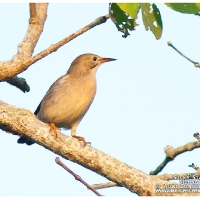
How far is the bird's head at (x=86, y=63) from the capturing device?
7.27 m

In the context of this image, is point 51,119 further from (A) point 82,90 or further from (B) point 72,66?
(B) point 72,66

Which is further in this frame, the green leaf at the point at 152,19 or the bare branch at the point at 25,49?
the bare branch at the point at 25,49

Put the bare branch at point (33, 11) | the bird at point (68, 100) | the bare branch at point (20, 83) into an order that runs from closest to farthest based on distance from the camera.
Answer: the bare branch at point (33, 11) < the bare branch at point (20, 83) < the bird at point (68, 100)

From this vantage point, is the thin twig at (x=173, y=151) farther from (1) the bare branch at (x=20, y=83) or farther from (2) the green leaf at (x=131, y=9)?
(1) the bare branch at (x=20, y=83)

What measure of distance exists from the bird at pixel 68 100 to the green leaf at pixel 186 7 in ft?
12.0

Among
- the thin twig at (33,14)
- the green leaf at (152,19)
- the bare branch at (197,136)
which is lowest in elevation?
the bare branch at (197,136)

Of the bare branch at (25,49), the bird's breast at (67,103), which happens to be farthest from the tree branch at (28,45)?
the bird's breast at (67,103)

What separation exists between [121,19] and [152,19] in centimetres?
103

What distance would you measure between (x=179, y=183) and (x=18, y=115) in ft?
4.93

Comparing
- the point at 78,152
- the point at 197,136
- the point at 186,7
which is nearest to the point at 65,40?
the point at 78,152

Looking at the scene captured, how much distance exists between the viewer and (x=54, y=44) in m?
4.21

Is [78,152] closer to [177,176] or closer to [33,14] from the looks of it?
[177,176]

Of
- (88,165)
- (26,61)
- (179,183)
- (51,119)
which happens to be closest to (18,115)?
(26,61)

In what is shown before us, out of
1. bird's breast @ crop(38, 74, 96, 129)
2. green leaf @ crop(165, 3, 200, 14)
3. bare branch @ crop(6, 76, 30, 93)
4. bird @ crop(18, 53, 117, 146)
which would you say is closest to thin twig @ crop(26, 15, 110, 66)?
bare branch @ crop(6, 76, 30, 93)
